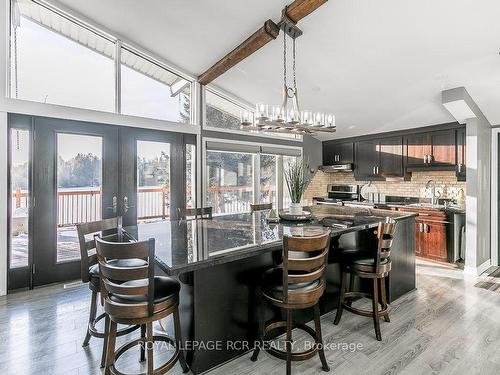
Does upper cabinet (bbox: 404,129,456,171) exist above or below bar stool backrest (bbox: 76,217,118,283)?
above

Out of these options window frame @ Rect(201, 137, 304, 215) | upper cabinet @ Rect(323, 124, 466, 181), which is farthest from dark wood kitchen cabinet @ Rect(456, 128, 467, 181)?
window frame @ Rect(201, 137, 304, 215)

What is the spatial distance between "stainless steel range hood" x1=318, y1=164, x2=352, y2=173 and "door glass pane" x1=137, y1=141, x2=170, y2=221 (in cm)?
373

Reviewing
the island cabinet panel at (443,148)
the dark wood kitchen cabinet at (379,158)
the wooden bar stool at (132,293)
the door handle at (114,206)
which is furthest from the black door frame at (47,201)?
the island cabinet panel at (443,148)

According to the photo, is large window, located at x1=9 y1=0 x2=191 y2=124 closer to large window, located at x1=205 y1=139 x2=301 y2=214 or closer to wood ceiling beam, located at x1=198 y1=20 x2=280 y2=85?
wood ceiling beam, located at x1=198 y1=20 x2=280 y2=85

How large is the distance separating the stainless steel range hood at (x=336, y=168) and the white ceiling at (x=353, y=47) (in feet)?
4.74

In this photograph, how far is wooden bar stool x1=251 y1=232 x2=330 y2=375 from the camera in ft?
6.05

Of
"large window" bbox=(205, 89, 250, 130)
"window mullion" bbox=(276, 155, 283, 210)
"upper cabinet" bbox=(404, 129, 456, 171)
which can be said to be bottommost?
"window mullion" bbox=(276, 155, 283, 210)

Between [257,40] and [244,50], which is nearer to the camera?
[257,40]

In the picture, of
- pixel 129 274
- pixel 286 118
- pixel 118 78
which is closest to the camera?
pixel 129 274

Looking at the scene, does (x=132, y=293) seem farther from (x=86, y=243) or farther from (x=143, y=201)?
(x=143, y=201)

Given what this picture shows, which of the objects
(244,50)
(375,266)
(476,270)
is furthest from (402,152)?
(375,266)

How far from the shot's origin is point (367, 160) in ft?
20.1

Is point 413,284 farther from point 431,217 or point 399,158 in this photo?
point 399,158

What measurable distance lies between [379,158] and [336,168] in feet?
3.07
